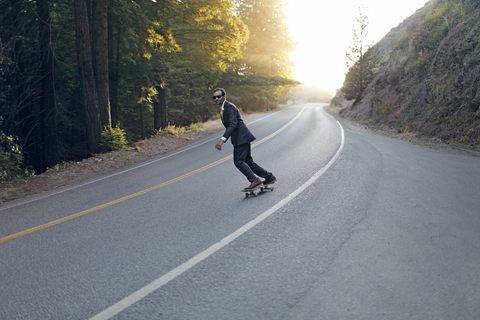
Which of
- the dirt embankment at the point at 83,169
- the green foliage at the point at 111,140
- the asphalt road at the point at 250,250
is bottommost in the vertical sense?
the dirt embankment at the point at 83,169

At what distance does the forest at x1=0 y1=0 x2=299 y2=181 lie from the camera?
12.1 metres

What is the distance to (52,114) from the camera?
14.6 meters

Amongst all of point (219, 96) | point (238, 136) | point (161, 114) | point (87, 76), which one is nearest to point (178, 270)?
point (238, 136)

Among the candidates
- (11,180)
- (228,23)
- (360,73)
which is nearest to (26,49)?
(11,180)

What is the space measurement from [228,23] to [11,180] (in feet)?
43.0

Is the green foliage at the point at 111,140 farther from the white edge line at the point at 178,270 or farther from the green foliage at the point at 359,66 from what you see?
the green foliage at the point at 359,66

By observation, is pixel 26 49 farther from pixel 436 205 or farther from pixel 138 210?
pixel 436 205

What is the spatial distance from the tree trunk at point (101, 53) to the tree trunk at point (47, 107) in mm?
2333

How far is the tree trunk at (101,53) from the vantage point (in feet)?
41.1

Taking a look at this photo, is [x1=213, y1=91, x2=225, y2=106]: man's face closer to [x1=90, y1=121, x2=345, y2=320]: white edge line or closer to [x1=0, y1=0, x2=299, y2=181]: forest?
[x1=90, y1=121, x2=345, y2=320]: white edge line

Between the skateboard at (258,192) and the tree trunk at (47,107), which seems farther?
the tree trunk at (47,107)

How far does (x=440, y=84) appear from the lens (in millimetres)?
15766

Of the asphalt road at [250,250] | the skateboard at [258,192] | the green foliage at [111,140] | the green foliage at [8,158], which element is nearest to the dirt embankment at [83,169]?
the green foliage at [111,140]

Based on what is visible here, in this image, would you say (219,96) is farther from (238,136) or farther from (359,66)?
(359,66)
